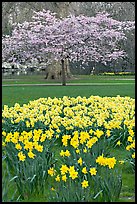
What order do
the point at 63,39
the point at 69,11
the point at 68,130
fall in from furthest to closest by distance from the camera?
the point at 69,11 < the point at 63,39 < the point at 68,130

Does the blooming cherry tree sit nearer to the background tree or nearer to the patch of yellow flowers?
the background tree

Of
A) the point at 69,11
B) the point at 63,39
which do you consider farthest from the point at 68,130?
the point at 69,11

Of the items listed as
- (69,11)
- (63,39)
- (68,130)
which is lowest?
(68,130)

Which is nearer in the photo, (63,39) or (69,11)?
(63,39)

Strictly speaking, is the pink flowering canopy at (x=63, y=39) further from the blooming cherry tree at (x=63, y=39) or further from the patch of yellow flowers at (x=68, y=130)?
the patch of yellow flowers at (x=68, y=130)

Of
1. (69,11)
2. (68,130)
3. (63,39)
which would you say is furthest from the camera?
(69,11)

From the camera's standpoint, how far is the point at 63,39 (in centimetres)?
2330

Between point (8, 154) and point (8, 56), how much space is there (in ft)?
74.5

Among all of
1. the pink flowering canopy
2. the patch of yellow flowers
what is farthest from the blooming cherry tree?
the patch of yellow flowers

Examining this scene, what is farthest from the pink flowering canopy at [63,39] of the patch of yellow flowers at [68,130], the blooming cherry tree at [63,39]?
the patch of yellow flowers at [68,130]

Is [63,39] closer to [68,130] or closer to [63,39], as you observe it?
[63,39]

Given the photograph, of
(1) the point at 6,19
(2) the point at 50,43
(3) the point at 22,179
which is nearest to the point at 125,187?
(3) the point at 22,179

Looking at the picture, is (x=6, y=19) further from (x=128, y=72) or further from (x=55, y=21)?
(x=128, y=72)

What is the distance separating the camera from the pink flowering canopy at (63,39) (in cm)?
2341
